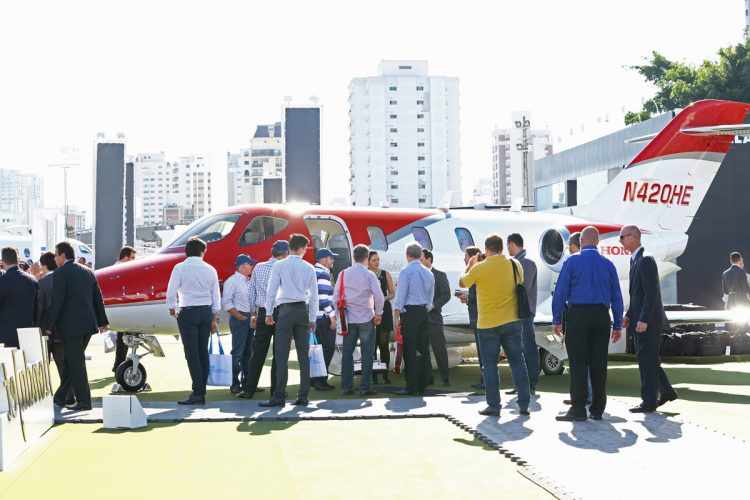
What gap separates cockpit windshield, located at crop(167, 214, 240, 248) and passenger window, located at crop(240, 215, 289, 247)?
24 cm

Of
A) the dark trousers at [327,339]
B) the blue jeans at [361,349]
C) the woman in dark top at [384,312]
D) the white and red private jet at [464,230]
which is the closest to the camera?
the blue jeans at [361,349]

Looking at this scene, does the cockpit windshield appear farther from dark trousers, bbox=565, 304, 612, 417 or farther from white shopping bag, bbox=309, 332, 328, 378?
dark trousers, bbox=565, 304, 612, 417

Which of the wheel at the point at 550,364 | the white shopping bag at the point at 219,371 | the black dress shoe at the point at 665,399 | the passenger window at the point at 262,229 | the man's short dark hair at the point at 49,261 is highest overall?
the passenger window at the point at 262,229

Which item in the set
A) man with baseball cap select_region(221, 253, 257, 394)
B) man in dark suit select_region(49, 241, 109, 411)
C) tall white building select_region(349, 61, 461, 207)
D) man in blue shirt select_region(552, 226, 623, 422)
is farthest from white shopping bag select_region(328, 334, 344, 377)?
tall white building select_region(349, 61, 461, 207)

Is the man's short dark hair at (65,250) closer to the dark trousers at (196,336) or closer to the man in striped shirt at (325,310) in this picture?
the dark trousers at (196,336)

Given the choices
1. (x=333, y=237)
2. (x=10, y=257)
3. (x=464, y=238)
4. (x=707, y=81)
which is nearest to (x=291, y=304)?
(x=10, y=257)

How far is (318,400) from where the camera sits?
38.3 ft

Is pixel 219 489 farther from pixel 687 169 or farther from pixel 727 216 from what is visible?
pixel 727 216

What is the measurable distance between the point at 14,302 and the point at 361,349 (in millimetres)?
4186

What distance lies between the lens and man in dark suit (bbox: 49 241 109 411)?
1058 cm

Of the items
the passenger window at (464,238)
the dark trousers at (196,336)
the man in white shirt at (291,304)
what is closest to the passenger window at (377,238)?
the passenger window at (464,238)

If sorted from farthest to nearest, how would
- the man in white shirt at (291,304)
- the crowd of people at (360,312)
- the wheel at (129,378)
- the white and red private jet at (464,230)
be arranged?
the white and red private jet at (464,230), the wheel at (129,378), the man in white shirt at (291,304), the crowd of people at (360,312)

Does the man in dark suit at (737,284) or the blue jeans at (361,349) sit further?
the man in dark suit at (737,284)

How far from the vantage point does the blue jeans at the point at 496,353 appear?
9.95 m
